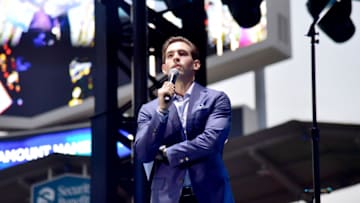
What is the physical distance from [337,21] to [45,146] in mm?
15489

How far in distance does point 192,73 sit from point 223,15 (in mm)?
14104

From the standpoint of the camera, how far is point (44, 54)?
24.4 m

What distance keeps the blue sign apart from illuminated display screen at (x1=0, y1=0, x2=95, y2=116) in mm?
14329

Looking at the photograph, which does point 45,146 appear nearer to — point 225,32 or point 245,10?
point 225,32

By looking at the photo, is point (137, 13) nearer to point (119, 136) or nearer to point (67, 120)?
point (119, 136)

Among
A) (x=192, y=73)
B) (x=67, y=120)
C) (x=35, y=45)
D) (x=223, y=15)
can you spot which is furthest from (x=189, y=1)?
(x=35, y=45)

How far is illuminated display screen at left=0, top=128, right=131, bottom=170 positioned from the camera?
62.3 feet

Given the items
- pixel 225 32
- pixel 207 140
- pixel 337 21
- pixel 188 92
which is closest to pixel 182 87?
pixel 188 92

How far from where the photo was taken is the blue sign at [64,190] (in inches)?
307

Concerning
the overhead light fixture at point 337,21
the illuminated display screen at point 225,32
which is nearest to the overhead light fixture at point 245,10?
the overhead light fixture at point 337,21

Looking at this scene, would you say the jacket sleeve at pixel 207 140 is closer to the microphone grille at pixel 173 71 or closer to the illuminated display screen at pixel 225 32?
the microphone grille at pixel 173 71

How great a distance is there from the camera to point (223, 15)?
54.3 ft

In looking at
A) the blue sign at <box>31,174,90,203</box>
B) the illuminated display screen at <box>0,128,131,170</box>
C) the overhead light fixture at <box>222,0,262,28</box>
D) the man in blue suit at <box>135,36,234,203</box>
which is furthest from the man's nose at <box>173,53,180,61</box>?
the illuminated display screen at <box>0,128,131,170</box>

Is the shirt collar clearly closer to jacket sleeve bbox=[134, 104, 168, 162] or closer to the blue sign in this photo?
jacket sleeve bbox=[134, 104, 168, 162]
